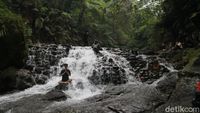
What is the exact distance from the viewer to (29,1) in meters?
25.0

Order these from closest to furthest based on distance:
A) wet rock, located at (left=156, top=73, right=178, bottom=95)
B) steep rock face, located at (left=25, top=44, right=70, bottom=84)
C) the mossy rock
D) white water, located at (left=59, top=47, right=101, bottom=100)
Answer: wet rock, located at (left=156, top=73, right=178, bottom=95)
white water, located at (left=59, top=47, right=101, bottom=100)
the mossy rock
steep rock face, located at (left=25, top=44, right=70, bottom=84)

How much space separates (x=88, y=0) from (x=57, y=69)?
18501 mm

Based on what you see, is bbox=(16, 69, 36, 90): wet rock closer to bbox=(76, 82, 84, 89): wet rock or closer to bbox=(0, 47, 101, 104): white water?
bbox=(0, 47, 101, 104): white water

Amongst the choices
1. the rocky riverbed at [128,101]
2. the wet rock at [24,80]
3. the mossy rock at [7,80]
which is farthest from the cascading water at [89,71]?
the rocky riverbed at [128,101]

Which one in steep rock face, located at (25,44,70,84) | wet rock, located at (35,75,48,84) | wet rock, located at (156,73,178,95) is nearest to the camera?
wet rock, located at (156,73,178,95)

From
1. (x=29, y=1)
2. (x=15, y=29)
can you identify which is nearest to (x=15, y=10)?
(x=29, y=1)

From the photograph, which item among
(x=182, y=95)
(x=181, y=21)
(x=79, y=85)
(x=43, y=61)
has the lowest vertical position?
(x=79, y=85)

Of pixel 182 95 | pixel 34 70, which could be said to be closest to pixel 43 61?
pixel 34 70

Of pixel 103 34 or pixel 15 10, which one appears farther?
pixel 103 34

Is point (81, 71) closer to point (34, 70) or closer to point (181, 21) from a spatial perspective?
point (34, 70)

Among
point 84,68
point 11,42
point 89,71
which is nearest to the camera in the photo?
point 11,42

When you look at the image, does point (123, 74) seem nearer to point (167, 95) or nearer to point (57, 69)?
point (57, 69)

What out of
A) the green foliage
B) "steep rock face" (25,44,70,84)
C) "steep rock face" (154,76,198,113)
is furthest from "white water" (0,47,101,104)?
the green foliage

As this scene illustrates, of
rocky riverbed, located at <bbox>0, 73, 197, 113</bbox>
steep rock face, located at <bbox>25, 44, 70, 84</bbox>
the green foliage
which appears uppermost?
the green foliage
